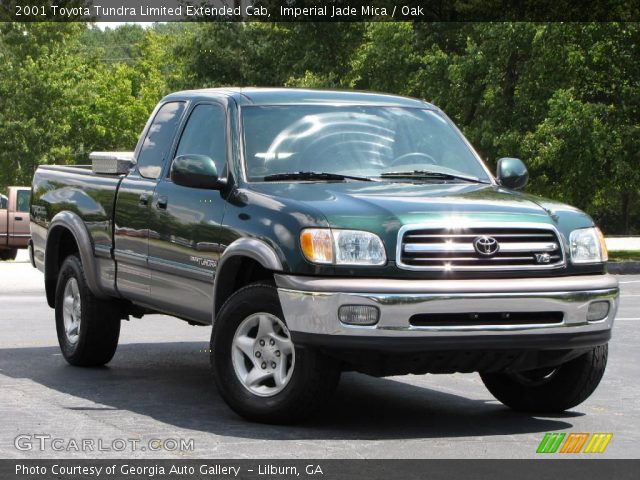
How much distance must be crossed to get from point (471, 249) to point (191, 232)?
205cm

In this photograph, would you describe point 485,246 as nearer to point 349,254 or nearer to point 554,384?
point 349,254

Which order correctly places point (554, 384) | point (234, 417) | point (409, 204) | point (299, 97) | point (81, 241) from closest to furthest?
point (409, 204)
point (234, 417)
point (554, 384)
point (299, 97)
point (81, 241)

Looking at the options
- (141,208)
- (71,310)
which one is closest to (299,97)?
(141,208)

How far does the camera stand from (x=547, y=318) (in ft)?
25.7

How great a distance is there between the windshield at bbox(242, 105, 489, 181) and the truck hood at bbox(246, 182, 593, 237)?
317 millimetres

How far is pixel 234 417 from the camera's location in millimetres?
8375

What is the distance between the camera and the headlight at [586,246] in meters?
8.09

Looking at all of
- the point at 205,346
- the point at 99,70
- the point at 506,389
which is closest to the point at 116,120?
the point at 99,70

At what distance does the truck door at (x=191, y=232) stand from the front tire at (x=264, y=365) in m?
0.59

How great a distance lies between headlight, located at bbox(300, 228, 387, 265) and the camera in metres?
7.61

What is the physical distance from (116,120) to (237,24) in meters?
8.59
